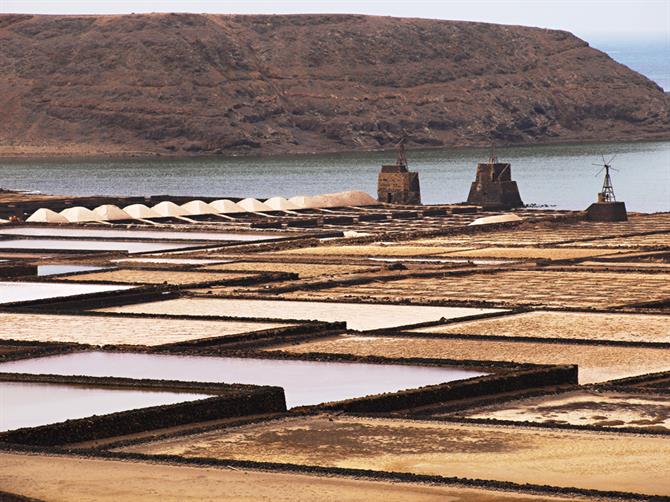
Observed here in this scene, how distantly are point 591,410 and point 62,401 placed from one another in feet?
16.9

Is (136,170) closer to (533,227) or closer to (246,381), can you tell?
(533,227)

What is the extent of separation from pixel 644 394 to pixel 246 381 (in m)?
4.15

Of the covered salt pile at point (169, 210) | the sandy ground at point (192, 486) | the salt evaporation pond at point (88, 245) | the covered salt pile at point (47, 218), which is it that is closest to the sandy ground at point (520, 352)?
the sandy ground at point (192, 486)

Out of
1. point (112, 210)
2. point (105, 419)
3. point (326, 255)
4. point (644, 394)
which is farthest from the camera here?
point (112, 210)

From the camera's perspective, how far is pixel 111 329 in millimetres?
22828

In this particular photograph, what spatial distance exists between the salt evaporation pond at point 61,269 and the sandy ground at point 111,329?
9531 millimetres

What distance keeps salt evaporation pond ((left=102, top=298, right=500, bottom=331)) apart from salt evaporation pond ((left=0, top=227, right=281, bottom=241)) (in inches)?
755

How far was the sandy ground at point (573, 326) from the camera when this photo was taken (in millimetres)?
22156

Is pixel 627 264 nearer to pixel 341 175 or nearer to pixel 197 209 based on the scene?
pixel 197 209

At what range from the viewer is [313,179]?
14125 cm

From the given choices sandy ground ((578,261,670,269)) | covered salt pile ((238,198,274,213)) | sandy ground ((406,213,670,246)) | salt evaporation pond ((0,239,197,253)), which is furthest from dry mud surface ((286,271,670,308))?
covered salt pile ((238,198,274,213))

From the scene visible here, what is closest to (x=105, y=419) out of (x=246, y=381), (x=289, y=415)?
(x=289, y=415)

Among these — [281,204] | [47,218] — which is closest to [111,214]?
[47,218]

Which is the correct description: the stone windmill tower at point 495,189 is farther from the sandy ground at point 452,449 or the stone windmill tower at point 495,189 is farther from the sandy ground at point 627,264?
the sandy ground at point 452,449
